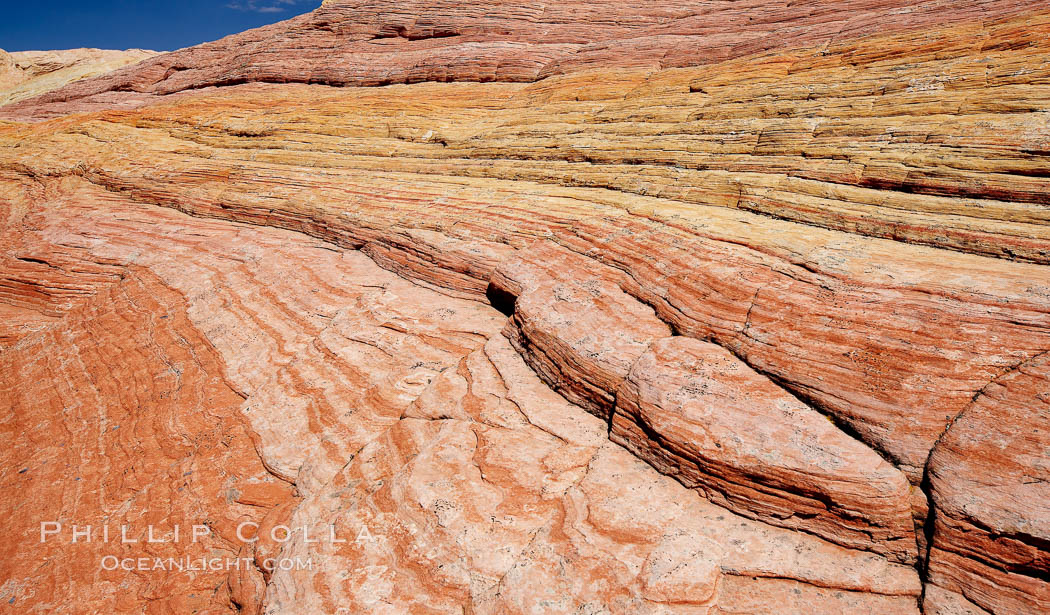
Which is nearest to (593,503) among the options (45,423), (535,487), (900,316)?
(535,487)

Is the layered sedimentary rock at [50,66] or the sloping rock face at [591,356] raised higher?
the layered sedimentary rock at [50,66]

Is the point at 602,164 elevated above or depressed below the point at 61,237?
above

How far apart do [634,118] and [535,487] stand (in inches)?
449

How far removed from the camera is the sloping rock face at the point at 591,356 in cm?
603

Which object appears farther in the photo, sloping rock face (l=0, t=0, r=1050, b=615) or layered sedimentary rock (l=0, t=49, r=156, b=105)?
layered sedimentary rock (l=0, t=49, r=156, b=105)

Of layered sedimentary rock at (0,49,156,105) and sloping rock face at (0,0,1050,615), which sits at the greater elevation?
layered sedimentary rock at (0,49,156,105)

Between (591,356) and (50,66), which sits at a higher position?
(50,66)

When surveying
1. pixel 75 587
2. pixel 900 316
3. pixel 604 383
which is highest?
pixel 900 316

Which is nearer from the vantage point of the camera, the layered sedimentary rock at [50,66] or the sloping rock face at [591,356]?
the sloping rock face at [591,356]

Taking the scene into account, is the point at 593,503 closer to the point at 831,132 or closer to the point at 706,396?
the point at 706,396

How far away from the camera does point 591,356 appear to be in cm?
839

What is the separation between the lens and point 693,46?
61.6 ft

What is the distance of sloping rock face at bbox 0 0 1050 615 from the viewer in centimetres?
603

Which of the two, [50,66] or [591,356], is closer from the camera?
[591,356]
